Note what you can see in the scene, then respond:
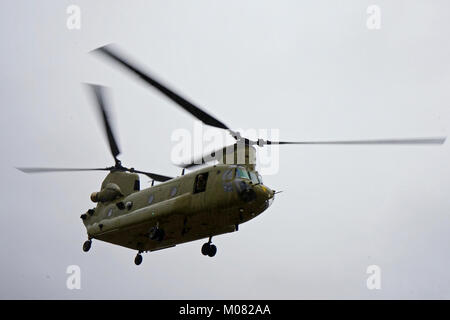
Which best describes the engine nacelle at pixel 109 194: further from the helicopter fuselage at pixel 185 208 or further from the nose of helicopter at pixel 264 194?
the nose of helicopter at pixel 264 194

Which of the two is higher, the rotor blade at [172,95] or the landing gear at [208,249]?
the rotor blade at [172,95]

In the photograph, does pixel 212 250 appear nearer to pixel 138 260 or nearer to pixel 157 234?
pixel 157 234

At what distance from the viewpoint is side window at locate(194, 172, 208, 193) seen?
2750cm

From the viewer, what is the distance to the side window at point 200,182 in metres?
27.5

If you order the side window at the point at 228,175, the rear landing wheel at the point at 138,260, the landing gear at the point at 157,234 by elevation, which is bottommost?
the rear landing wheel at the point at 138,260

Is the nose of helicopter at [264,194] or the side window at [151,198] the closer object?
the nose of helicopter at [264,194]

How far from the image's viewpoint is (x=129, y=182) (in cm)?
3322

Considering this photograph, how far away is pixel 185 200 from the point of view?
27.6 metres

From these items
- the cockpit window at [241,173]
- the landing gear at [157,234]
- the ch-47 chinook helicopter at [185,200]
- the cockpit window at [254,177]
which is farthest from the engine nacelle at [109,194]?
the cockpit window at [254,177]

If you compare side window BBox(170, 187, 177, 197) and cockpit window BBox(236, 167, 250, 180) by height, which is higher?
cockpit window BBox(236, 167, 250, 180)

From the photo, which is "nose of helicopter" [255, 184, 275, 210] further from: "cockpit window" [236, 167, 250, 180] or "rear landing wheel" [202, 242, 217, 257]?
"rear landing wheel" [202, 242, 217, 257]

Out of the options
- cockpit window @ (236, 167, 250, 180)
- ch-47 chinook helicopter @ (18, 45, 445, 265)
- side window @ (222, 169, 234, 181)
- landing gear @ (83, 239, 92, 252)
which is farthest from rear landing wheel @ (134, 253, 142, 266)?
cockpit window @ (236, 167, 250, 180)

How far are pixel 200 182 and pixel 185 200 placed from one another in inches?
40.7

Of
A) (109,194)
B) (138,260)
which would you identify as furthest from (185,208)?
(109,194)
